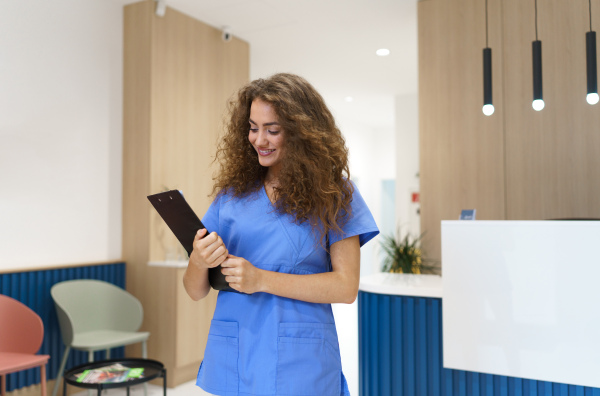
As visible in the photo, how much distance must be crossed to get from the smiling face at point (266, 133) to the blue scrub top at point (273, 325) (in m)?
0.10

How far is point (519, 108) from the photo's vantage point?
3.82m

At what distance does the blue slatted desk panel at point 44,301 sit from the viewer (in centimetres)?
339

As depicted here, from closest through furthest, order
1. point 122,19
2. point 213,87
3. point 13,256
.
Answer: point 13,256, point 122,19, point 213,87

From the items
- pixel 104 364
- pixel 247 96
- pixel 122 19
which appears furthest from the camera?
pixel 122 19

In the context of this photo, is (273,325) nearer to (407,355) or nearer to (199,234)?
(199,234)

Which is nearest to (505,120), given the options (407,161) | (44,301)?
(44,301)

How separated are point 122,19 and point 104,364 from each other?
2.83 metres

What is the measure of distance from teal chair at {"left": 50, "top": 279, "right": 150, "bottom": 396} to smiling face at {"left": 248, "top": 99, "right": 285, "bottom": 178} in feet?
8.49

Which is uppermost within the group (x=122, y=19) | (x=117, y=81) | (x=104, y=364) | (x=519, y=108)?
(x=122, y=19)

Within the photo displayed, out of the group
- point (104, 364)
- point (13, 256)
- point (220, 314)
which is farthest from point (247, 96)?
point (13, 256)

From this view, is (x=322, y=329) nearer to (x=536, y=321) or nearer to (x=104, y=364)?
(x=536, y=321)

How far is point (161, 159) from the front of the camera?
430cm

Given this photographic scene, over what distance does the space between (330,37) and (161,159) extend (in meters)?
2.16

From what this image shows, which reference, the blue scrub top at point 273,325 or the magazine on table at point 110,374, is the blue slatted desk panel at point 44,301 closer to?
the magazine on table at point 110,374
